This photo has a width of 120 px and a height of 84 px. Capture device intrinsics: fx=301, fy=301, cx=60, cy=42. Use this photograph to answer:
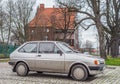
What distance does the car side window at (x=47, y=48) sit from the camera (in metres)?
13.7

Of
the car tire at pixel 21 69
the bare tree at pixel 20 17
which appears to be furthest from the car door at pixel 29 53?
the bare tree at pixel 20 17

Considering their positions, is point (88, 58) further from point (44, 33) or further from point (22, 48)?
point (44, 33)

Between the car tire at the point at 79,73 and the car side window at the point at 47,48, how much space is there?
128cm

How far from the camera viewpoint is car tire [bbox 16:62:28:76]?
46.9 ft

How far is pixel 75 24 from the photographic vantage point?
35.2 metres

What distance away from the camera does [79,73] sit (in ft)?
42.7

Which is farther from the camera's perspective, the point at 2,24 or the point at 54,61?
the point at 2,24

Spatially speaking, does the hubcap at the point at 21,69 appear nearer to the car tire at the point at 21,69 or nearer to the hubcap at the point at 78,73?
the car tire at the point at 21,69

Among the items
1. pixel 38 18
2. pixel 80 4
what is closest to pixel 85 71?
pixel 80 4

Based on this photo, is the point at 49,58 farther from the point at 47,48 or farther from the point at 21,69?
the point at 21,69

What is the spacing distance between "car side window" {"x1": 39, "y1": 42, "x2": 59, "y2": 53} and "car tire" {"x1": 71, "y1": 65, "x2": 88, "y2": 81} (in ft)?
4.20

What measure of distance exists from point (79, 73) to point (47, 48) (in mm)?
1987

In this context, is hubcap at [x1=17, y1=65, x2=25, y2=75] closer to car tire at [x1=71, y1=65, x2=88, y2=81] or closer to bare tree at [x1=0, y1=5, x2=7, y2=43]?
car tire at [x1=71, y1=65, x2=88, y2=81]

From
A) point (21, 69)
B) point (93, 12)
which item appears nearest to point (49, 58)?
point (21, 69)
